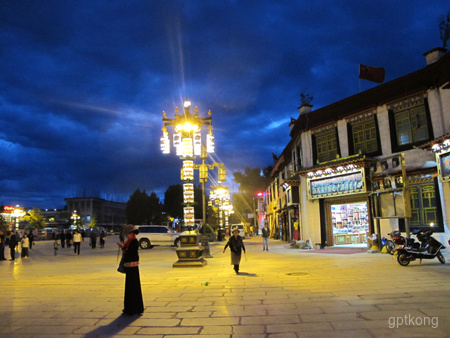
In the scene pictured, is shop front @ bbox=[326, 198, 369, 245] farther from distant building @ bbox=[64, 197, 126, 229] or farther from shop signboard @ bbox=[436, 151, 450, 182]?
distant building @ bbox=[64, 197, 126, 229]

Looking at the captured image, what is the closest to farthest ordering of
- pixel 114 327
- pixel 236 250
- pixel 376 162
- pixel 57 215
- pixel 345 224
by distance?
1. pixel 114 327
2. pixel 236 250
3. pixel 376 162
4. pixel 345 224
5. pixel 57 215

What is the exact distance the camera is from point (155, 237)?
1074 inches

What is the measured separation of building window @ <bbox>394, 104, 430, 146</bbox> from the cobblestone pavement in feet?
24.0

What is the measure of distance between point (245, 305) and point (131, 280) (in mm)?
2388

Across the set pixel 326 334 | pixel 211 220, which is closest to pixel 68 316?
pixel 326 334

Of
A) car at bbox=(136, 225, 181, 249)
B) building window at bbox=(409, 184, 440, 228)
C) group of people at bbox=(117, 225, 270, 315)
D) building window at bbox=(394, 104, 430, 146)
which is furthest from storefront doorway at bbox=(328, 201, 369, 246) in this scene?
group of people at bbox=(117, 225, 270, 315)

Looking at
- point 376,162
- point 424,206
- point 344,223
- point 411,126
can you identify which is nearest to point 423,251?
point 424,206

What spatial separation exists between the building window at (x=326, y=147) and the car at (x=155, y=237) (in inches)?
522

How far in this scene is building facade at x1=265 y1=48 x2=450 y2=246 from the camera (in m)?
15.2

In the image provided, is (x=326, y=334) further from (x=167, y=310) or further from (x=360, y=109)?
(x=360, y=109)

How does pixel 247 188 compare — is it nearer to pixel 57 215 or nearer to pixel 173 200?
pixel 173 200

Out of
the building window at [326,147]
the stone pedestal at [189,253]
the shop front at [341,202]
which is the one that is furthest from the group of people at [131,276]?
the building window at [326,147]

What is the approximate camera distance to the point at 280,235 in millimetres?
36688

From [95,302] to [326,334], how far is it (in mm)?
5142
